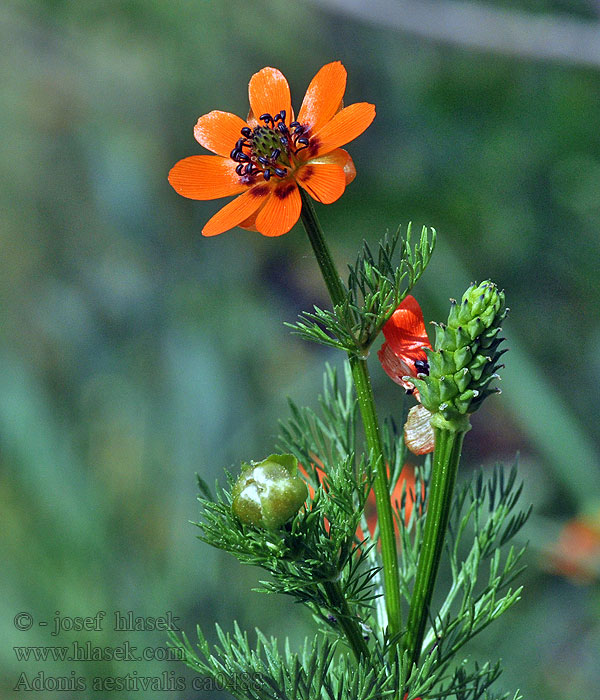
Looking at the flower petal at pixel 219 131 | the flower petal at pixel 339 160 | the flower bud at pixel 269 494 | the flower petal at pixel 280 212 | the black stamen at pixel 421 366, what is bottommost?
the flower bud at pixel 269 494

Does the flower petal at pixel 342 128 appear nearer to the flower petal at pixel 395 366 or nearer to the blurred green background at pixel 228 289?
the flower petal at pixel 395 366

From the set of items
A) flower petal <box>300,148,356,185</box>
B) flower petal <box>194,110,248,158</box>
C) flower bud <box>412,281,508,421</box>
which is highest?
flower petal <box>194,110,248,158</box>

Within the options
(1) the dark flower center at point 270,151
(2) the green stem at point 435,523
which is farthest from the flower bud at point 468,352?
(1) the dark flower center at point 270,151

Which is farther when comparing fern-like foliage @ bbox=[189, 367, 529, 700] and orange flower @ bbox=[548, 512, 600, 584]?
orange flower @ bbox=[548, 512, 600, 584]

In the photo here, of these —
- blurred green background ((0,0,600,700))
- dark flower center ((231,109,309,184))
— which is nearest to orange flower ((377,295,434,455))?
dark flower center ((231,109,309,184))

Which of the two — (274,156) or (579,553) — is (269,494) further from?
(579,553)

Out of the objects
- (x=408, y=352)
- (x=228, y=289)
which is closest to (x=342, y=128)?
(x=408, y=352)

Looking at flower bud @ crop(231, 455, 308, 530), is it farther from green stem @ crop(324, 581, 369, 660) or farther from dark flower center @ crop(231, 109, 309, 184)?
dark flower center @ crop(231, 109, 309, 184)
